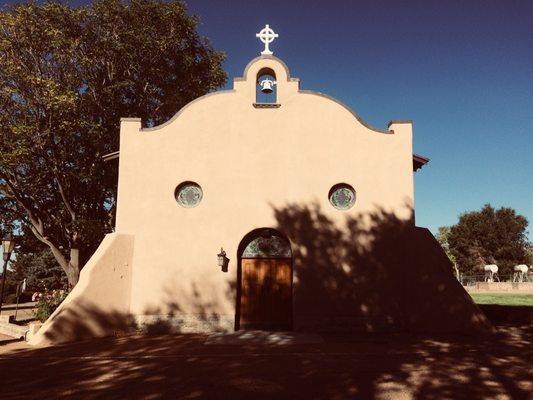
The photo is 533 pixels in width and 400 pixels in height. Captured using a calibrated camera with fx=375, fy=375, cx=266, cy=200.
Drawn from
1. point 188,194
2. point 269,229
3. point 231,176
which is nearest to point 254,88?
point 231,176

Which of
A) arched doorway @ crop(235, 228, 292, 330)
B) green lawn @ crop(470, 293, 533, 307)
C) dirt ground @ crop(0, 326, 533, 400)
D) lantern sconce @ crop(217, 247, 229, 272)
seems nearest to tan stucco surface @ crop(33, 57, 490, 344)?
lantern sconce @ crop(217, 247, 229, 272)

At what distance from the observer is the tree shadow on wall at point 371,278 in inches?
448

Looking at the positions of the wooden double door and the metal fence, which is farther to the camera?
the metal fence

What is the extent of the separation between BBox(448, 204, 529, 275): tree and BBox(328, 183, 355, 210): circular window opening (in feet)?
176

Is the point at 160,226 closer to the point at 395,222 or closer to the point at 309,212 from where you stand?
the point at 309,212

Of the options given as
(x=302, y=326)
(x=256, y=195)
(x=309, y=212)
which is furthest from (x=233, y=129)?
(x=302, y=326)

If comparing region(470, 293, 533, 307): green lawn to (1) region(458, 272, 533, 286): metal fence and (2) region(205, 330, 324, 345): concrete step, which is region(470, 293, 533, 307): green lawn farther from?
(2) region(205, 330, 324, 345): concrete step

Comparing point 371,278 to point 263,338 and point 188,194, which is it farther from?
point 188,194

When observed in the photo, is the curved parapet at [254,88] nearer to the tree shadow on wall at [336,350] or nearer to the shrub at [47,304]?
the tree shadow on wall at [336,350]

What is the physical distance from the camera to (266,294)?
12.0 metres

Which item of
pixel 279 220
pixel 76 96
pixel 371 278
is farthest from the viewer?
pixel 76 96

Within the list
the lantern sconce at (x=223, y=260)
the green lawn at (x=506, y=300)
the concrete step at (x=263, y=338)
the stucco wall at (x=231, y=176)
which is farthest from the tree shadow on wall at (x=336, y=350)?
the green lawn at (x=506, y=300)

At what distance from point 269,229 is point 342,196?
2629mm

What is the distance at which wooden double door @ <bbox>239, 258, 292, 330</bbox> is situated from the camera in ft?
38.7
